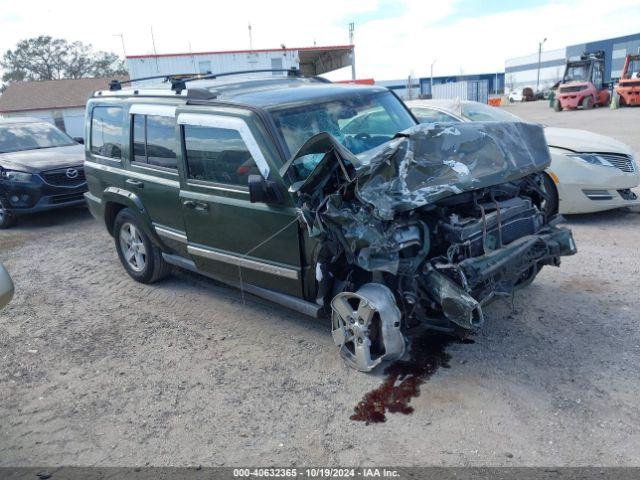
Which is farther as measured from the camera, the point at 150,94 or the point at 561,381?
the point at 150,94

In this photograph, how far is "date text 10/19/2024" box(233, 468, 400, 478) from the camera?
9.29 ft

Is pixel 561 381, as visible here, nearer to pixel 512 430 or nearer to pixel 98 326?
pixel 512 430

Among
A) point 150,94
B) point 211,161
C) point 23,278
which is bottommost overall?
point 23,278

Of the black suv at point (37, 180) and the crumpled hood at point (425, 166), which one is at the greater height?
the crumpled hood at point (425, 166)

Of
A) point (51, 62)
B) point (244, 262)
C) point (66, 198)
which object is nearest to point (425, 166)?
point (244, 262)

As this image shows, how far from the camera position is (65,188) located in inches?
352

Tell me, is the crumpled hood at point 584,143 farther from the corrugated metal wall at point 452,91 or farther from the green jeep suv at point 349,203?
the corrugated metal wall at point 452,91

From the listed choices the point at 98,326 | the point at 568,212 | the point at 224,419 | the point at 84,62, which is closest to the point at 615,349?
the point at 224,419

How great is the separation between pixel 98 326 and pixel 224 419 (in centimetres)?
217

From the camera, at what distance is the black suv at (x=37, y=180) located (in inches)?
344

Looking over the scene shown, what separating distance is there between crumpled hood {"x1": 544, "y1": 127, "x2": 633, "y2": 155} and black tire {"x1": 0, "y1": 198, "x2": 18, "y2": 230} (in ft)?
28.0

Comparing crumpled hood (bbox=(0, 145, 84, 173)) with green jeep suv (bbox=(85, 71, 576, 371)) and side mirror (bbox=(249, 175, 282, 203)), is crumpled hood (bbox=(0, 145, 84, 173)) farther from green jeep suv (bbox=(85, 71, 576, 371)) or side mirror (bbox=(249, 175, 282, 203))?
side mirror (bbox=(249, 175, 282, 203))

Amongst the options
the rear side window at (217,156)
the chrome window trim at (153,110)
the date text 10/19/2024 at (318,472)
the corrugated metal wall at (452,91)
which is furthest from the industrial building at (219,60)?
the date text 10/19/2024 at (318,472)

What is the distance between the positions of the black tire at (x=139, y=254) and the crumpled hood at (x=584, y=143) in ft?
16.5
